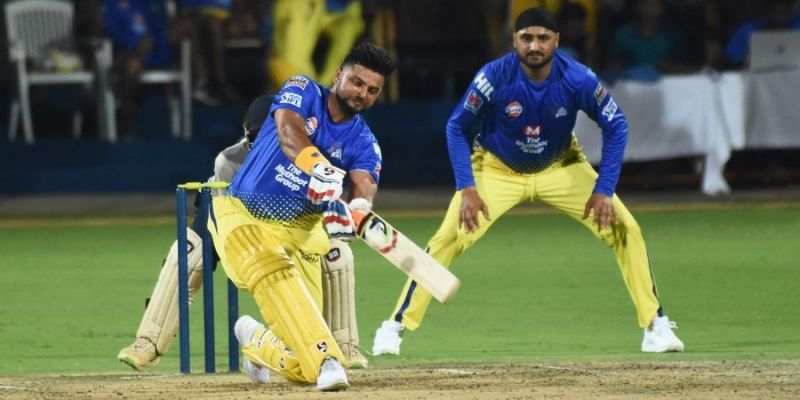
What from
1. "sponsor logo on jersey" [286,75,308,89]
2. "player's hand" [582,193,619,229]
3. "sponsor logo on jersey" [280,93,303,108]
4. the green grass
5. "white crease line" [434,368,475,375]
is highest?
"sponsor logo on jersey" [286,75,308,89]

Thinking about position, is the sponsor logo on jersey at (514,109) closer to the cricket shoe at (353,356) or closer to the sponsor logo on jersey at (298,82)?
the cricket shoe at (353,356)

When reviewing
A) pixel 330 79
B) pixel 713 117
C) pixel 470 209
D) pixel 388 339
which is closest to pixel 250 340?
pixel 388 339

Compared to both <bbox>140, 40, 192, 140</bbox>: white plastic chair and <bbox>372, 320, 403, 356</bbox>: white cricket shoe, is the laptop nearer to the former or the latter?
<bbox>140, 40, 192, 140</bbox>: white plastic chair

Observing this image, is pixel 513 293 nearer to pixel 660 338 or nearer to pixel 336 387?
pixel 660 338

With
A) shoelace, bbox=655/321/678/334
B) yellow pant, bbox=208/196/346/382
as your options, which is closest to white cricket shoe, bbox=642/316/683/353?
shoelace, bbox=655/321/678/334

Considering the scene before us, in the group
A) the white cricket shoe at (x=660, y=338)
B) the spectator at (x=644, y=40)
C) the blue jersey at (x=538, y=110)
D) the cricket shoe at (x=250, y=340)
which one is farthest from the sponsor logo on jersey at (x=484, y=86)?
the spectator at (x=644, y=40)

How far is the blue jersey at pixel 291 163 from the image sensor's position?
7.91m

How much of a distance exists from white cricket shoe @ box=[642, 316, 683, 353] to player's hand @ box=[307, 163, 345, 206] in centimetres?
271

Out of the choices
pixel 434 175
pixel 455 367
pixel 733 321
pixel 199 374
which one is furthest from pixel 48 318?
pixel 434 175

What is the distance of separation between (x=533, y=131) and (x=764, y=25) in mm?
8499

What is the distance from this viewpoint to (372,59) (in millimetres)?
7801

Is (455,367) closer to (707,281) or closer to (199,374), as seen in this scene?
(199,374)

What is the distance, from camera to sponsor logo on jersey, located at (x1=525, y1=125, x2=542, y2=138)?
9781mm

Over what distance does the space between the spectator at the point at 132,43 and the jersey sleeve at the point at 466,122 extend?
28.7ft
